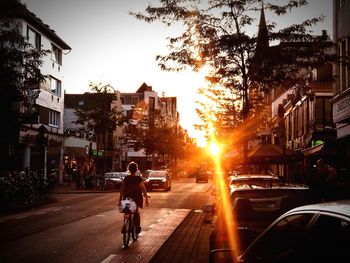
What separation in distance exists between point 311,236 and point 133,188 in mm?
8431

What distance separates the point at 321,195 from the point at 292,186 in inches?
233

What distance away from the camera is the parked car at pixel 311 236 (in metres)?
2.85

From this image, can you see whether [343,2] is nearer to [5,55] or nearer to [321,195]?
[321,195]

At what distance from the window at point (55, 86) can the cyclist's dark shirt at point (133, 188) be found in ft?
111

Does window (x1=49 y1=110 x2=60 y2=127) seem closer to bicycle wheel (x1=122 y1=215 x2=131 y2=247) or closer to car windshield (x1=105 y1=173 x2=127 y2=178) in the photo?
car windshield (x1=105 y1=173 x2=127 y2=178)

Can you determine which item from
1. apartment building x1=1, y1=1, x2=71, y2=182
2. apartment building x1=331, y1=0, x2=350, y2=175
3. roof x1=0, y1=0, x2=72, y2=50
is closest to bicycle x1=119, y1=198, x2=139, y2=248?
roof x1=0, y1=0, x2=72, y2=50

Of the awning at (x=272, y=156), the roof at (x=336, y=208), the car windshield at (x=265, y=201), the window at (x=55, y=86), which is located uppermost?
the window at (x=55, y=86)

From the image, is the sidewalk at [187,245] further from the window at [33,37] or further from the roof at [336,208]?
the window at [33,37]

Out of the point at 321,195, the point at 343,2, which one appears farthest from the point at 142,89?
the point at 321,195

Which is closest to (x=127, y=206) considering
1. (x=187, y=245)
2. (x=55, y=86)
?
(x=187, y=245)

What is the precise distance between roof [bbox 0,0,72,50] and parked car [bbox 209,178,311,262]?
14.0 metres

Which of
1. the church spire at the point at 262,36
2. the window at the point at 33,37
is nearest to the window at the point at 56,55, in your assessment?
the window at the point at 33,37

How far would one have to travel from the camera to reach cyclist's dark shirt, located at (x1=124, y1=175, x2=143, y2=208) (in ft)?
37.3

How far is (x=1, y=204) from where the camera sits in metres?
19.8
